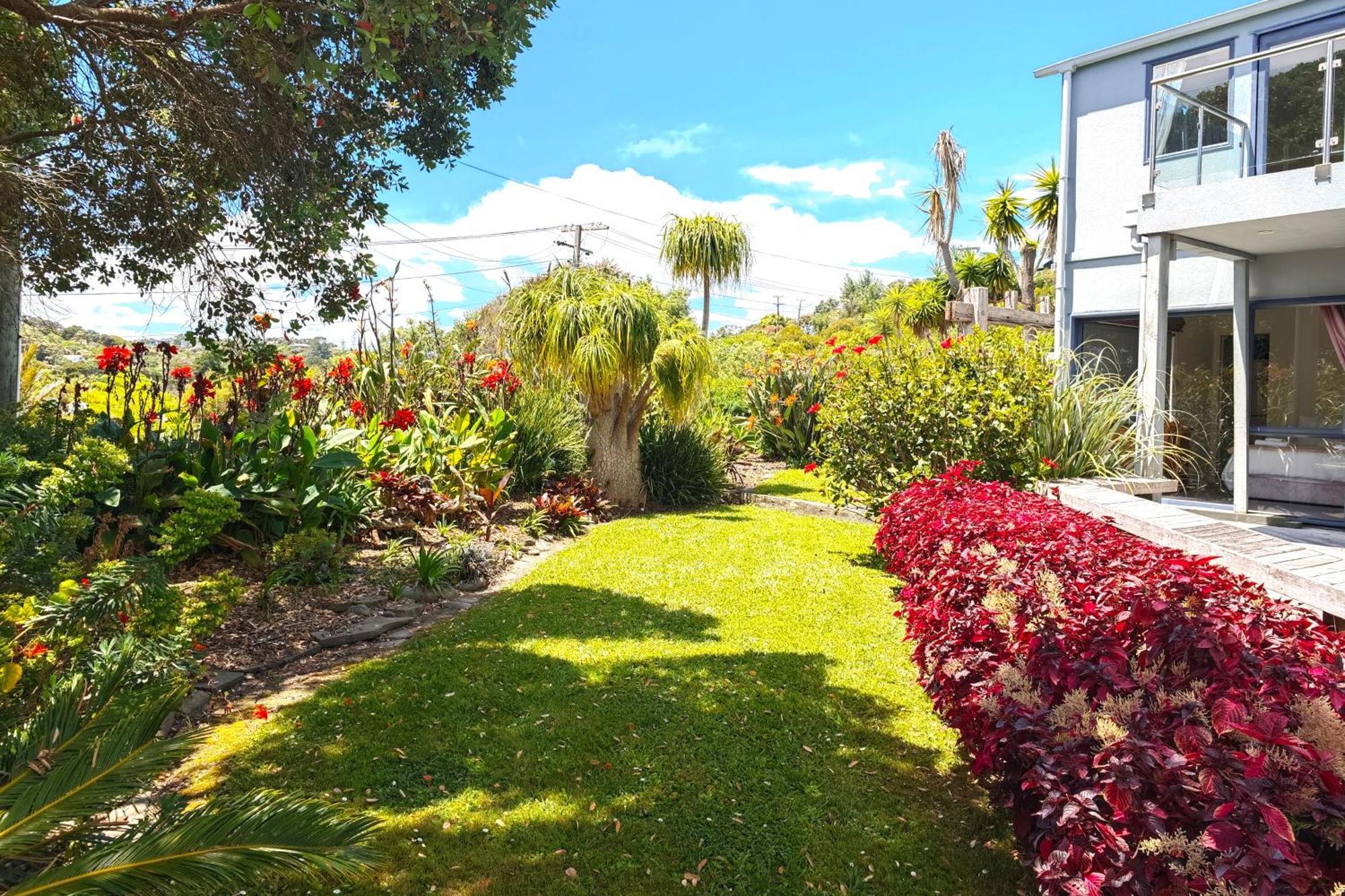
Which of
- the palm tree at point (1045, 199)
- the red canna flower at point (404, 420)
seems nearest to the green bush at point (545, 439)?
the red canna flower at point (404, 420)

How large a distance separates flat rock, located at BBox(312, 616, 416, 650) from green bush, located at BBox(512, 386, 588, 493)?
13.7 ft

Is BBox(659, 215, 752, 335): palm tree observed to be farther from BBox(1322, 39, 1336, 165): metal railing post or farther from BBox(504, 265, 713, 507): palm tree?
BBox(1322, 39, 1336, 165): metal railing post

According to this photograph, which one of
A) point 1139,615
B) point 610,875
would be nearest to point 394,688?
point 610,875

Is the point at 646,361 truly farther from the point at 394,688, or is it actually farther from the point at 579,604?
the point at 394,688

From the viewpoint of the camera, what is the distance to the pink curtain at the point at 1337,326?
335 inches

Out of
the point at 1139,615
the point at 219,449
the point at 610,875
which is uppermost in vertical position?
the point at 219,449

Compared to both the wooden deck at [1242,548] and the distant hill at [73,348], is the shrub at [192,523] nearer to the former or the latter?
the distant hill at [73,348]

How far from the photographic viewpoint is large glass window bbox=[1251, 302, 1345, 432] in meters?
8.72

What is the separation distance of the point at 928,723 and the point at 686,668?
1.39 m

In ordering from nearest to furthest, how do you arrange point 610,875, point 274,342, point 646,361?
point 610,875
point 274,342
point 646,361

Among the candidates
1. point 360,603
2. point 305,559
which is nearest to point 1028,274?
point 360,603

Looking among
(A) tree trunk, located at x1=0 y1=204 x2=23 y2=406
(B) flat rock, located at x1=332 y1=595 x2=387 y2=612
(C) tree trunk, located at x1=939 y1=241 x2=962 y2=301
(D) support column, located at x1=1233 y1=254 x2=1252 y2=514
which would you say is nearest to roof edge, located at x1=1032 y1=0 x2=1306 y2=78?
(D) support column, located at x1=1233 y1=254 x2=1252 y2=514

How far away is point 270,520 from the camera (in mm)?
6090

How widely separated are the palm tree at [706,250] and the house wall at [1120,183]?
881 centimetres
